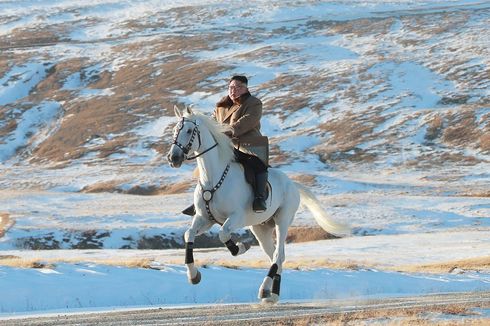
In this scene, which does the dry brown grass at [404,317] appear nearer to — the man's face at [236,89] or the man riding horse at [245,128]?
the man riding horse at [245,128]

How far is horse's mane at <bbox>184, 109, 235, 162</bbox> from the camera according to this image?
16.7 metres

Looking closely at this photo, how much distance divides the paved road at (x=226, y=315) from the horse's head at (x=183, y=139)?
2.52m

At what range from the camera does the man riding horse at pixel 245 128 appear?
56.9ft

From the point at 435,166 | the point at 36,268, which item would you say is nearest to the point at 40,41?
the point at 435,166

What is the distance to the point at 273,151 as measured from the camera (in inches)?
3880

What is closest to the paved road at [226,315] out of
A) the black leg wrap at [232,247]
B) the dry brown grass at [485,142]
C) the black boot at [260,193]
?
the black leg wrap at [232,247]

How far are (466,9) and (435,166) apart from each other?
78008mm

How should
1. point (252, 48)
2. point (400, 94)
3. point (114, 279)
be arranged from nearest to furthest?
point (114, 279), point (400, 94), point (252, 48)

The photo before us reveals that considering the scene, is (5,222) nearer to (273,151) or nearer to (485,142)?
(273,151)

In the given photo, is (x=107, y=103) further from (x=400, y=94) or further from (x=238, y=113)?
(x=238, y=113)

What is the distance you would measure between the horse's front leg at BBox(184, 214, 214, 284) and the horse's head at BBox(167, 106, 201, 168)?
1253 mm

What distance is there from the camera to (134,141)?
10962 centimetres

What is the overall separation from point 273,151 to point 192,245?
3253 inches

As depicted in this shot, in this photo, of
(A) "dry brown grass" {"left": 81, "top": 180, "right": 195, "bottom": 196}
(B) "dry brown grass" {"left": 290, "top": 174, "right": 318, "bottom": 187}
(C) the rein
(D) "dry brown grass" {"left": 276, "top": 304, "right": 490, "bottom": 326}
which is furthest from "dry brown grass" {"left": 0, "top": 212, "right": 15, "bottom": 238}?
(D) "dry brown grass" {"left": 276, "top": 304, "right": 490, "bottom": 326}
